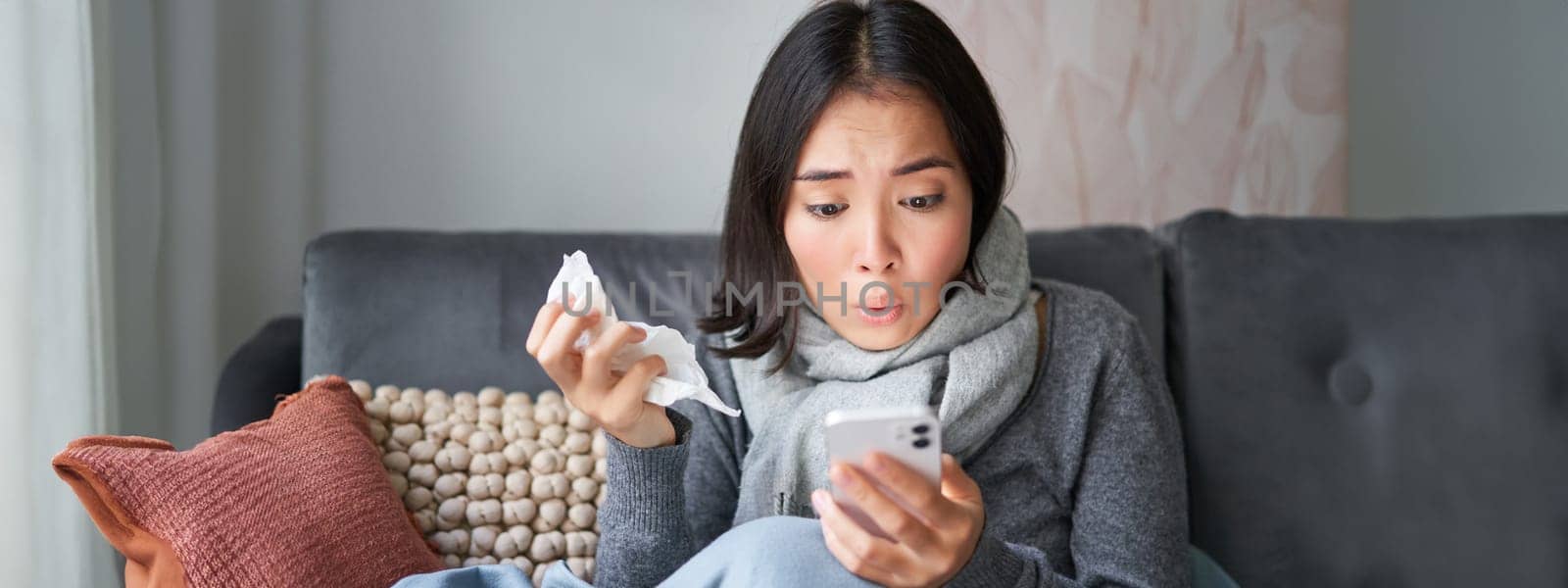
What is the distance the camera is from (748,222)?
1255 mm

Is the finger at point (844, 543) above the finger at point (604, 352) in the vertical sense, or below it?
below

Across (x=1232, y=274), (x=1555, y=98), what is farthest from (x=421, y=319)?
(x=1555, y=98)

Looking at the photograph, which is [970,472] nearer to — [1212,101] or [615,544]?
[615,544]

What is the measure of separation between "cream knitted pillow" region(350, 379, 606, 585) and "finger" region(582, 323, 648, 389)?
1.00ft

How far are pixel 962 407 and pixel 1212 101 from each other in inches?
39.3

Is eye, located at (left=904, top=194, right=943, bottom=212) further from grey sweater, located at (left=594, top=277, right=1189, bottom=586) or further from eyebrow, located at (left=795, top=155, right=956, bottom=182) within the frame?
grey sweater, located at (left=594, top=277, right=1189, bottom=586)

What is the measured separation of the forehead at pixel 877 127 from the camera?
3.74 feet

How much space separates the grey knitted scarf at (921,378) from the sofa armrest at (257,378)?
1.99ft

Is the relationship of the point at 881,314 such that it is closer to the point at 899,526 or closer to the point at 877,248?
the point at 877,248

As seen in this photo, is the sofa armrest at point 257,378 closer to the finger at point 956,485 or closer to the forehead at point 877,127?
the forehead at point 877,127

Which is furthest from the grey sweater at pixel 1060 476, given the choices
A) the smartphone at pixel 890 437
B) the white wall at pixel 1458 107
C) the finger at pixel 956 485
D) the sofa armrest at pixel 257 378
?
the white wall at pixel 1458 107

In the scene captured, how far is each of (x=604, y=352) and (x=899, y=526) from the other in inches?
11.7

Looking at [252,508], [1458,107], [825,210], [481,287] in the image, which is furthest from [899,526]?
[1458,107]

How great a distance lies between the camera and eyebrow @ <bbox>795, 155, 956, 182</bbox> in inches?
44.5
